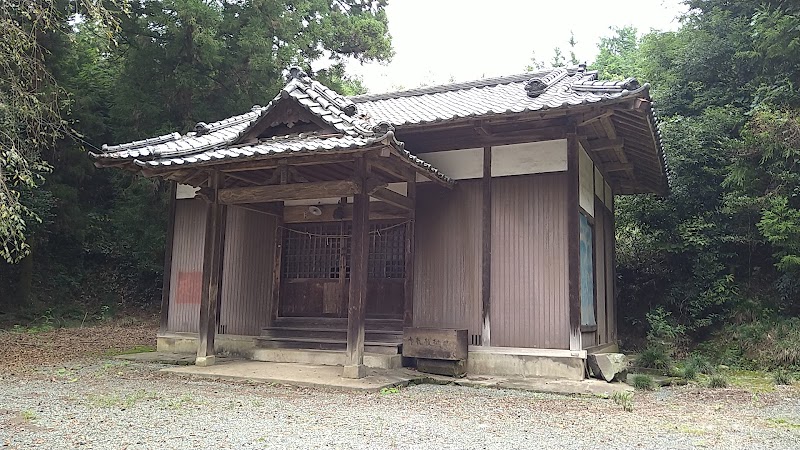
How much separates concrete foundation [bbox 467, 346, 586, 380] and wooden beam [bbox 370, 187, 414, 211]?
218 centimetres

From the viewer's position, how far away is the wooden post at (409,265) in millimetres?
8602

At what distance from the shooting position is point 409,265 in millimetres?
8703

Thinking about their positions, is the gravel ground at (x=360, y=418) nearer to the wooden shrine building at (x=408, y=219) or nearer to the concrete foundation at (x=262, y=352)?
the concrete foundation at (x=262, y=352)

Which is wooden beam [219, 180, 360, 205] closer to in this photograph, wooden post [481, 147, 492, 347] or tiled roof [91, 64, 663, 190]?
tiled roof [91, 64, 663, 190]

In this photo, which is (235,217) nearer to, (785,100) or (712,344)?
(712,344)

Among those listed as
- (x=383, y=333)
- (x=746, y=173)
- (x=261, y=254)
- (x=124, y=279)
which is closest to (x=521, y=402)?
(x=383, y=333)

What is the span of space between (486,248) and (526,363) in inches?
64.4

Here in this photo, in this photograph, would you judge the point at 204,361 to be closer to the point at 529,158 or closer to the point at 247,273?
the point at 247,273

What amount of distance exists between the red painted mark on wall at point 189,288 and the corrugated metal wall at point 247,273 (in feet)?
2.02

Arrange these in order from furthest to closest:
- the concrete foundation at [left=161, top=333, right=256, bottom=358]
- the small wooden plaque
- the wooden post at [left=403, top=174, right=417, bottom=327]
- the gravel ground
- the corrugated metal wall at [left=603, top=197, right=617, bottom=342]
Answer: the corrugated metal wall at [left=603, top=197, right=617, bottom=342]
the concrete foundation at [left=161, top=333, right=256, bottom=358]
the wooden post at [left=403, top=174, right=417, bottom=327]
the small wooden plaque
the gravel ground

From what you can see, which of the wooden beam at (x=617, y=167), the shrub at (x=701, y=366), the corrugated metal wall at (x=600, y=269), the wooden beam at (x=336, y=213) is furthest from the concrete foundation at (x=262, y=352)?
the wooden beam at (x=617, y=167)

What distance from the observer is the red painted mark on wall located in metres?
10.2

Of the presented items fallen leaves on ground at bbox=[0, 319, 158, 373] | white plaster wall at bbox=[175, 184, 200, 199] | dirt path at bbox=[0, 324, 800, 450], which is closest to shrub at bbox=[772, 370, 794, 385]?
dirt path at bbox=[0, 324, 800, 450]

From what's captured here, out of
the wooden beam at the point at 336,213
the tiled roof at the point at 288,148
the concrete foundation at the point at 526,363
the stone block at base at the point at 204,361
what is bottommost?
the stone block at base at the point at 204,361
